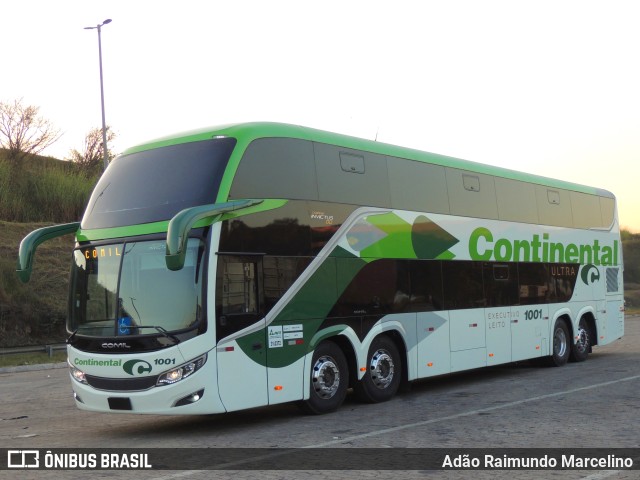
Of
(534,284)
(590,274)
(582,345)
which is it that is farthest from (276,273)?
(590,274)

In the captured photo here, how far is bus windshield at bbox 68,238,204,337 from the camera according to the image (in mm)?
10328

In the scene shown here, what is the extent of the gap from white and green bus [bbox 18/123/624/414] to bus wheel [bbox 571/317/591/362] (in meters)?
3.60

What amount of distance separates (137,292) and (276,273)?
192 cm

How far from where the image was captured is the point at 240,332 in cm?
1076

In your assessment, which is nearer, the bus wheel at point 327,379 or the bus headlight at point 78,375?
the bus headlight at point 78,375

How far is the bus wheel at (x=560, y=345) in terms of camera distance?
729 inches

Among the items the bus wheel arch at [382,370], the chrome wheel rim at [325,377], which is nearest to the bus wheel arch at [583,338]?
the bus wheel arch at [382,370]

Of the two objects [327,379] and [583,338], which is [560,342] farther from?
[327,379]

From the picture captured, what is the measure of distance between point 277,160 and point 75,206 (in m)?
28.1

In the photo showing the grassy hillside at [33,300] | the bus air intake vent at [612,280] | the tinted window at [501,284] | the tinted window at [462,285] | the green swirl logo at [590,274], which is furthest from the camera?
the grassy hillside at [33,300]

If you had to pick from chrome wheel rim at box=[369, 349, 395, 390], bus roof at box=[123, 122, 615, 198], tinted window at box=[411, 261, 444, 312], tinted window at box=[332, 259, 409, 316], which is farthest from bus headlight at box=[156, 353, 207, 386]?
tinted window at box=[411, 261, 444, 312]

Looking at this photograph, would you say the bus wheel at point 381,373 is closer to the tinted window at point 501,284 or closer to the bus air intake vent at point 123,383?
the tinted window at point 501,284

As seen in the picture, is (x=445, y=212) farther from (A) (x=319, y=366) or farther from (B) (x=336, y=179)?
(A) (x=319, y=366)

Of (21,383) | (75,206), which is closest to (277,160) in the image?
(21,383)
